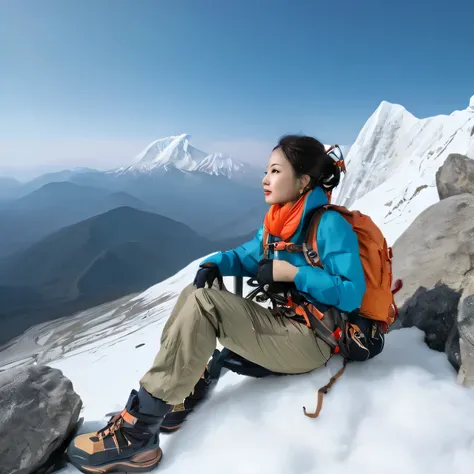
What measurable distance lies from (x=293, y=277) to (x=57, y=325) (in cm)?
11465

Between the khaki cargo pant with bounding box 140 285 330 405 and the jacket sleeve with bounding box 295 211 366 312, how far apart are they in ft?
1.67

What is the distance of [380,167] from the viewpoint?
411ft

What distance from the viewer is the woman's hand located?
330 cm

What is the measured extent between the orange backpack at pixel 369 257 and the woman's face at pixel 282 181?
15.9 inches

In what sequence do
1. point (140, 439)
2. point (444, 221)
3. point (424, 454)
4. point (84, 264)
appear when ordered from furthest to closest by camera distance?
point (84, 264) < point (444, 221) < point (140, 439) < point (424, 454)

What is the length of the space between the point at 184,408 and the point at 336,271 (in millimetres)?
2214

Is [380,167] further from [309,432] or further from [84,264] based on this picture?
[84,264]

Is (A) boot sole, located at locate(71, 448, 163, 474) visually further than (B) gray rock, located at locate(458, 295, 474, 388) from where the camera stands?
No

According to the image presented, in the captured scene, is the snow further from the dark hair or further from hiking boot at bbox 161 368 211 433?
the dark hair

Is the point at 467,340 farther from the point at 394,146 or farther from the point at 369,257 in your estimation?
the point at 394,146

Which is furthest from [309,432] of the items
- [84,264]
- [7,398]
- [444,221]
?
[84,264]

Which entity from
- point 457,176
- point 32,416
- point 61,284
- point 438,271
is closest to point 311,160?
point 438,271

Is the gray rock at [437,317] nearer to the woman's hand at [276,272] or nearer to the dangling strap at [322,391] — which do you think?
the dangling strap at [322,391]

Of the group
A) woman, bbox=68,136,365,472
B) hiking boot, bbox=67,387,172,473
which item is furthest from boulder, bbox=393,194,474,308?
hiking boot, bbox=67,387,172,473
